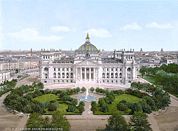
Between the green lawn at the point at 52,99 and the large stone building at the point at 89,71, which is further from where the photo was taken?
the large stone building at the point at 89,71

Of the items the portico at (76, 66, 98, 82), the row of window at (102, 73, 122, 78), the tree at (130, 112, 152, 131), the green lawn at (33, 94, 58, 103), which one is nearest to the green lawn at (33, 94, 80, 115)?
the green lawn at (33, 94, 58, 103)

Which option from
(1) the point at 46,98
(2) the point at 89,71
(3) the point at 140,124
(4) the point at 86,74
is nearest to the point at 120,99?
(1) the point at 46,98

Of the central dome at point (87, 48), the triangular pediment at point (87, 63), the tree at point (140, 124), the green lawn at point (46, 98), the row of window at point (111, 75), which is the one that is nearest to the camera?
the tree at point (140, 124)

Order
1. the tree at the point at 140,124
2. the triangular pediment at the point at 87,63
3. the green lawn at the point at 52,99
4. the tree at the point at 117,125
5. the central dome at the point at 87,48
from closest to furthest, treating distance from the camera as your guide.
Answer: the tree at the point at 117,125, the tree at the point at 140,124, the green lawn at the point at 52,99, the triangular pediment at the point at 87,63, the central dome at the point at 87,48

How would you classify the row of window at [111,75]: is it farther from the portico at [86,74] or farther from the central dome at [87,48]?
the central dome at [87,48]

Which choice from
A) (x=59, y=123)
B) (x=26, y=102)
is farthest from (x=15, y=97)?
(x=59, y=123)

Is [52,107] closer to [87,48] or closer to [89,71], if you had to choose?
[89,71]

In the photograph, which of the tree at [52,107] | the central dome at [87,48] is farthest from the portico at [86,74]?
the tree at [52,107]

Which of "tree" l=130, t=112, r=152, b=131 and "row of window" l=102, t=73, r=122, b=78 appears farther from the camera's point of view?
"row of window" l=102, t=73, r=122, b=78

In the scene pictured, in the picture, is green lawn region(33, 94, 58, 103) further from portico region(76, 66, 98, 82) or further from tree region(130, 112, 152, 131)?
tree region(130, 112, 152, 131)

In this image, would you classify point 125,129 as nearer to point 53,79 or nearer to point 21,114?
point 21,114

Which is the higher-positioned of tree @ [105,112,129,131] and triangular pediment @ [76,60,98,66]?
triangular pediment @ [76,60,98,66]

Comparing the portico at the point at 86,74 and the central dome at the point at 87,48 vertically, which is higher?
the central dome at the point at 87,48
